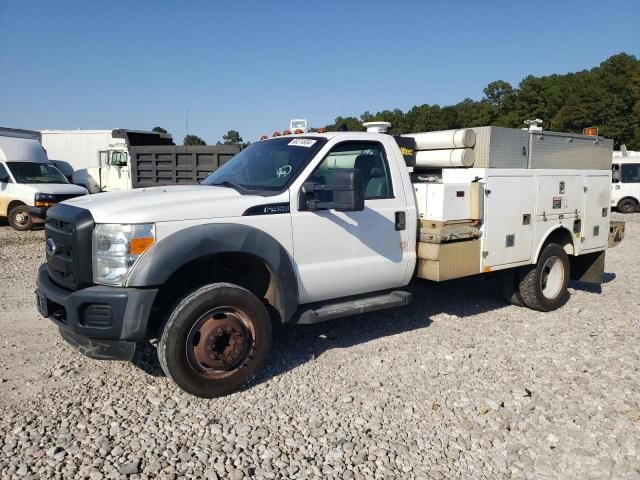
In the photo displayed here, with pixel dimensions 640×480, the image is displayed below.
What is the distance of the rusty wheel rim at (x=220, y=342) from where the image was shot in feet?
13.3

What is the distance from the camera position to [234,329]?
4.17 metres

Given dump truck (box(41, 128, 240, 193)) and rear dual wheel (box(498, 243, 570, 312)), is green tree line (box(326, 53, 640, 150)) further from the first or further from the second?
rear dual wheel (box(498, 243, 570, 312))

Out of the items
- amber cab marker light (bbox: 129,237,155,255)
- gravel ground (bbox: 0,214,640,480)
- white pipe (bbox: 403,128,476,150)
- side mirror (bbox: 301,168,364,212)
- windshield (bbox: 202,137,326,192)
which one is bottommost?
gravel ground (bbox: 0,214,640,480)

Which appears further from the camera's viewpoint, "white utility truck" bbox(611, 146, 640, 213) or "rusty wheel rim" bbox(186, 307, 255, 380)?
"white utility truck" bbox(611, 146, 640, 213)

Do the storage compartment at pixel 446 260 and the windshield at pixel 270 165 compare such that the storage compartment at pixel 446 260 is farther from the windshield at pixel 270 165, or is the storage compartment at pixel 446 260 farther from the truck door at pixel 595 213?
the truck door at pixel 595 213

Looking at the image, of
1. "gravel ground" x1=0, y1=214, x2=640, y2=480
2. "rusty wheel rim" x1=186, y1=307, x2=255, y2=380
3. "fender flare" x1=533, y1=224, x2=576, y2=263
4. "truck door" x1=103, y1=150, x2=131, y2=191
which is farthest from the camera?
"truck door" x1=103, y1=150, x2=131, y2=191

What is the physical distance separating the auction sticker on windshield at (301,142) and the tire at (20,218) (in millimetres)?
11111

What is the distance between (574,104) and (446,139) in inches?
1771

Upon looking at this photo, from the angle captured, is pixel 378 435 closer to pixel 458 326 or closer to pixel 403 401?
pixel 403 401

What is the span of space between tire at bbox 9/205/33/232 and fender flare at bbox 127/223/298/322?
1154 cm

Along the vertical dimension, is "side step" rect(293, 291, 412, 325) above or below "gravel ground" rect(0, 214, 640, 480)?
above

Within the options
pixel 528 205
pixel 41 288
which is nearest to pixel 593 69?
pixel 528 205

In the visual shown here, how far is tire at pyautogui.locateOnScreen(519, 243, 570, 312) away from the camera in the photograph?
634 cm

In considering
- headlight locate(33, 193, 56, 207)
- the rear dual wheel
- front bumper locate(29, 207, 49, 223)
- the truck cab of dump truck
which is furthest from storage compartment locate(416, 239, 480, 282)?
the truck cab of dump truck
